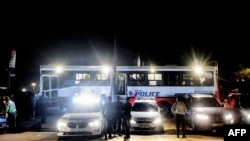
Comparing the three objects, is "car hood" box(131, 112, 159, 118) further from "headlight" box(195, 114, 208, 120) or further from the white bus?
the white bus

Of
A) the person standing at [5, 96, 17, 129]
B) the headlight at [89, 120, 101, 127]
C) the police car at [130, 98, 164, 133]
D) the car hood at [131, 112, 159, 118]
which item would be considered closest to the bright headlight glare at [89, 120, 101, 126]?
the headlight at [89, 120, 101, 127]

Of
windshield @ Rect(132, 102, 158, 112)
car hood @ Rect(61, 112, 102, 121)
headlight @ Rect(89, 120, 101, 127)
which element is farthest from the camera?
windshield @ Rect(132, 102, 158, 112)

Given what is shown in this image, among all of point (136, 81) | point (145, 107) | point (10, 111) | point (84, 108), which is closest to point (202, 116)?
point (145, 107)

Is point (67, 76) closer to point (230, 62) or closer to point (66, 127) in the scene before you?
point (66, 127)

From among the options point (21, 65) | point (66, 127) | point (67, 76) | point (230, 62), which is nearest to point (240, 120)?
point (66, 127)

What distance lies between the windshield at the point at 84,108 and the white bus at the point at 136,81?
338 inches

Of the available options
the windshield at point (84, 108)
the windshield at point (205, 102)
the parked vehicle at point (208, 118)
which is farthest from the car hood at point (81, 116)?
the windshield at point (205, 102)

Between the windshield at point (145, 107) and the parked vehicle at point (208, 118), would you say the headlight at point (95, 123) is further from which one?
the parked vehicle at point (208, 118)

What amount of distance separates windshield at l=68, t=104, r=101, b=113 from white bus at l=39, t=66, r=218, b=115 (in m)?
8.58

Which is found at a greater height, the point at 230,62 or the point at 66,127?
the point at 230,62

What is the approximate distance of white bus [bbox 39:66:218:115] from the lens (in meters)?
24.9

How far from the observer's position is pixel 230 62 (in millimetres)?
51781

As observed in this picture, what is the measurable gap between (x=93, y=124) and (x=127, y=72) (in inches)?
440

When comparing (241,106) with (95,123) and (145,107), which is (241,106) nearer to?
(145,107)
